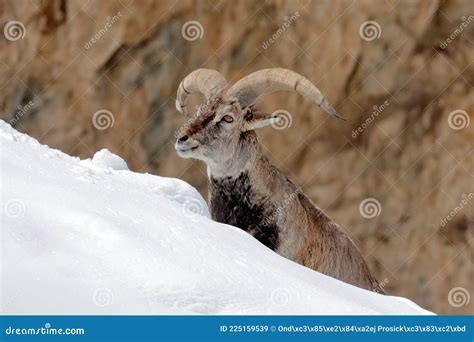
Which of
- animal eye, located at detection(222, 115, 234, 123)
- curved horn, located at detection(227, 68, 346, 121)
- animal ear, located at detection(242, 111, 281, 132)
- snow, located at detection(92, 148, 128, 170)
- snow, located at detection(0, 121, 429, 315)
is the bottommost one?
snow, located at detection(92, 148, 128, 170)

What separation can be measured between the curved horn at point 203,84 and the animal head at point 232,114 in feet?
0.26

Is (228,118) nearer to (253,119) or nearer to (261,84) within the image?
(253,119)

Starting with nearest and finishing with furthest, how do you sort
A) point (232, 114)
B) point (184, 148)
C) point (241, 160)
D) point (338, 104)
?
point (184, 148), point (232, 114), point (241, 160), point (338, 104)

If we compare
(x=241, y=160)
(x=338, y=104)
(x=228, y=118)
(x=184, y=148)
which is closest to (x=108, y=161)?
(x=184, y=148)

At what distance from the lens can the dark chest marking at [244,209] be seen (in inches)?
317

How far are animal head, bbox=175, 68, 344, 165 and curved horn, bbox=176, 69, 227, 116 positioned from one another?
0.08m

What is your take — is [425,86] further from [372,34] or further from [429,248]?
[429,248]

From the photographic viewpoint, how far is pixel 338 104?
10.8 m

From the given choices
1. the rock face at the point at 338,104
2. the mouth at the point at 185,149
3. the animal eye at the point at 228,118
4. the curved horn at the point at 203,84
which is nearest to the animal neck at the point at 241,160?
the animal eye at the point at 228,118

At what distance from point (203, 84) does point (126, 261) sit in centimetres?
374

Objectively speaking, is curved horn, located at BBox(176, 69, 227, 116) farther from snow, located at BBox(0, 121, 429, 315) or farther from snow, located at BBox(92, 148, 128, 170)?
snow, located at BBox(0, 121, 429, 315)

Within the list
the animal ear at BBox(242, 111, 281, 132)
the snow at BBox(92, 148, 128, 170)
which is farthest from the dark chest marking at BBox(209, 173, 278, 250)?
the snow at BBox(92, 148, 128, 170)

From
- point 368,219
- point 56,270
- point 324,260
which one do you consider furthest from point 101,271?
point 368,219

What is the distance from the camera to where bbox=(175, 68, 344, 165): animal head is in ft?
25.9
